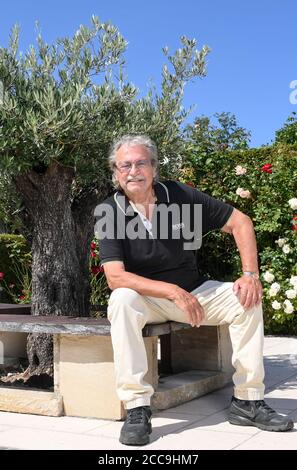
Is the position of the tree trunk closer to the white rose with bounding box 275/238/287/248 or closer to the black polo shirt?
the black polo shirt

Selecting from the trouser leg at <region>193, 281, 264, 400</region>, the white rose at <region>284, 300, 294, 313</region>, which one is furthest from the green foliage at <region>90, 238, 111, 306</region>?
the trouser leg at <region>193, 281, 264, 400</region>

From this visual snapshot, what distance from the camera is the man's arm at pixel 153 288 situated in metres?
3.46

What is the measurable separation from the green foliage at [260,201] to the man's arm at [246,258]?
119 inches

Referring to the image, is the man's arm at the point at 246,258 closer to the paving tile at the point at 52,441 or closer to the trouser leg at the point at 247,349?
the trouser leg at the point at 247,349

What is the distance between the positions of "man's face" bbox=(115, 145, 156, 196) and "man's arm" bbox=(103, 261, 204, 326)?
0.50 metres

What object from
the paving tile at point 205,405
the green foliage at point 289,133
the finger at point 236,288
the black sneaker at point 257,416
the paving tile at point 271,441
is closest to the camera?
the paving tile at point 271,441

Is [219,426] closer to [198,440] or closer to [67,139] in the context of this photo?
[198,440]

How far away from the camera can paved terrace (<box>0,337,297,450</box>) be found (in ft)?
10.2

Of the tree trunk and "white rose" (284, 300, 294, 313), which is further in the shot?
"white rose" (284, 300, 294, 313)

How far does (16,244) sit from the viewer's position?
9453 millimetres

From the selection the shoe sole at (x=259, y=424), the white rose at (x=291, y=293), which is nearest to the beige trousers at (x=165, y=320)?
the shoe sole at (x=259, y=424)

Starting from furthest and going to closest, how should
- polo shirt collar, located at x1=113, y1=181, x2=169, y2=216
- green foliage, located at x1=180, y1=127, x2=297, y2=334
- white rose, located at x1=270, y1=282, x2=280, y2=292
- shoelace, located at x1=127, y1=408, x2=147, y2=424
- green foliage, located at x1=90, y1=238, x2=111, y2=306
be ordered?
green foliage, located at x1=90, y1=238, x2=111, y2=306, green foliage, located at x1=180, y1=127, x2=297, y2=334, white rose, located at x1=270, y1=282, x2=280, y2=292, polo shirt collar, located at x1=113, y1=181, x2=169, y2=216, shoelace, located at x1=127, y1=408, x2=147, y2=424

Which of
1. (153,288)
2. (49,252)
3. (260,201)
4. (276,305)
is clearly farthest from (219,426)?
(260,201)

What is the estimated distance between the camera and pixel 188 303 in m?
3.48
